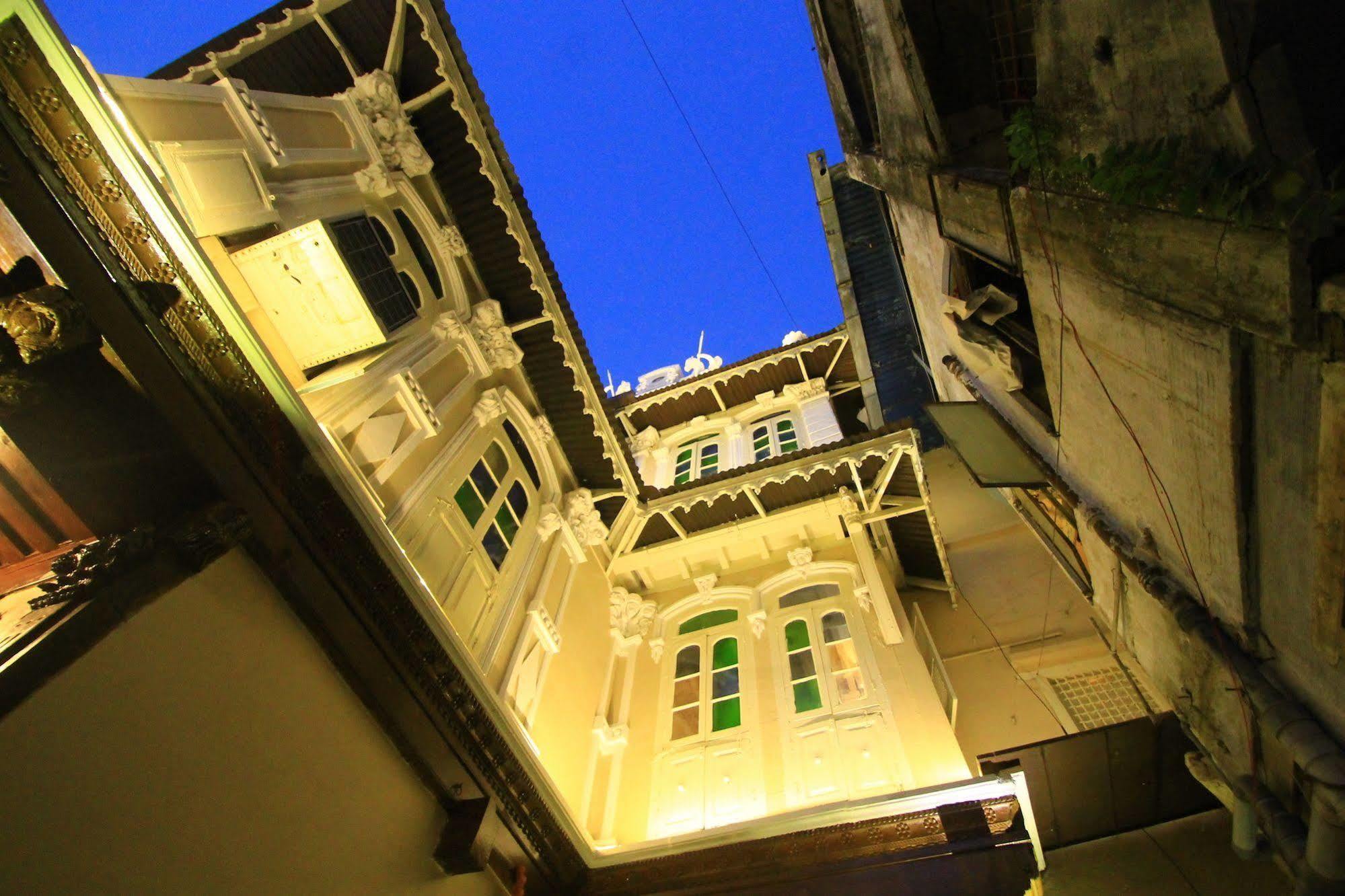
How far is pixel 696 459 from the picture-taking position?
18.0 meters

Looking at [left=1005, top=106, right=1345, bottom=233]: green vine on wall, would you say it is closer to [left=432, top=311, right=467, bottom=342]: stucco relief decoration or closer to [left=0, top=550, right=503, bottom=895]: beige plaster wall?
[left=0, top=550, right=503, bottom=895]: beige plaster wall

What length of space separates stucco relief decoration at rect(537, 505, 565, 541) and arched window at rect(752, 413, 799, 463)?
6.25 meters

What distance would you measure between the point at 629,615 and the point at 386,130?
890 cm

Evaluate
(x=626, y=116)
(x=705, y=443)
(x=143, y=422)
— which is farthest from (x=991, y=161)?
(x=626, y=116)

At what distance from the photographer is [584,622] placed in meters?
11.6

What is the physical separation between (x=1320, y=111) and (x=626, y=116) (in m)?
217

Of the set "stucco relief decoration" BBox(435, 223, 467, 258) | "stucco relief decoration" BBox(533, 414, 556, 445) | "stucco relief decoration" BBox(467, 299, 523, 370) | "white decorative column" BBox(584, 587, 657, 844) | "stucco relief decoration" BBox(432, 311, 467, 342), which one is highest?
"stucco relief decoration" BBox(435, 223, 467, 258)

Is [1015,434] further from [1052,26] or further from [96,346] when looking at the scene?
[96,346]

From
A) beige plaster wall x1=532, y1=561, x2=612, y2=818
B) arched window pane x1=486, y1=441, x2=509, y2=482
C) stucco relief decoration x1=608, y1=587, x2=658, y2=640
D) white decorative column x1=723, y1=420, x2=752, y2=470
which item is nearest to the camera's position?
beige plaster wall x1=532, y1=561, x2=612, y2=818

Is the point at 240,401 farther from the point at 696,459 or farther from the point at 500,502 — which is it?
the point at 696,459

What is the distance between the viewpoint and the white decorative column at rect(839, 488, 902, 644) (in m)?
10.3

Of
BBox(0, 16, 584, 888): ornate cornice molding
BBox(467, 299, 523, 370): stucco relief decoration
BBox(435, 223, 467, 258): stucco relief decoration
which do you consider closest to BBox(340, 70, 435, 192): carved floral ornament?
BBox(435, 223, 467, 258): stucco relief decoration

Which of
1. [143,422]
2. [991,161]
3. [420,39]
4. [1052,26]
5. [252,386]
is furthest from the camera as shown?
[420,39]

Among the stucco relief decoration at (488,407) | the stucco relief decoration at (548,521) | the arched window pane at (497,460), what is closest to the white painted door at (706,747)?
the stucco relief decoration at (548,521)
